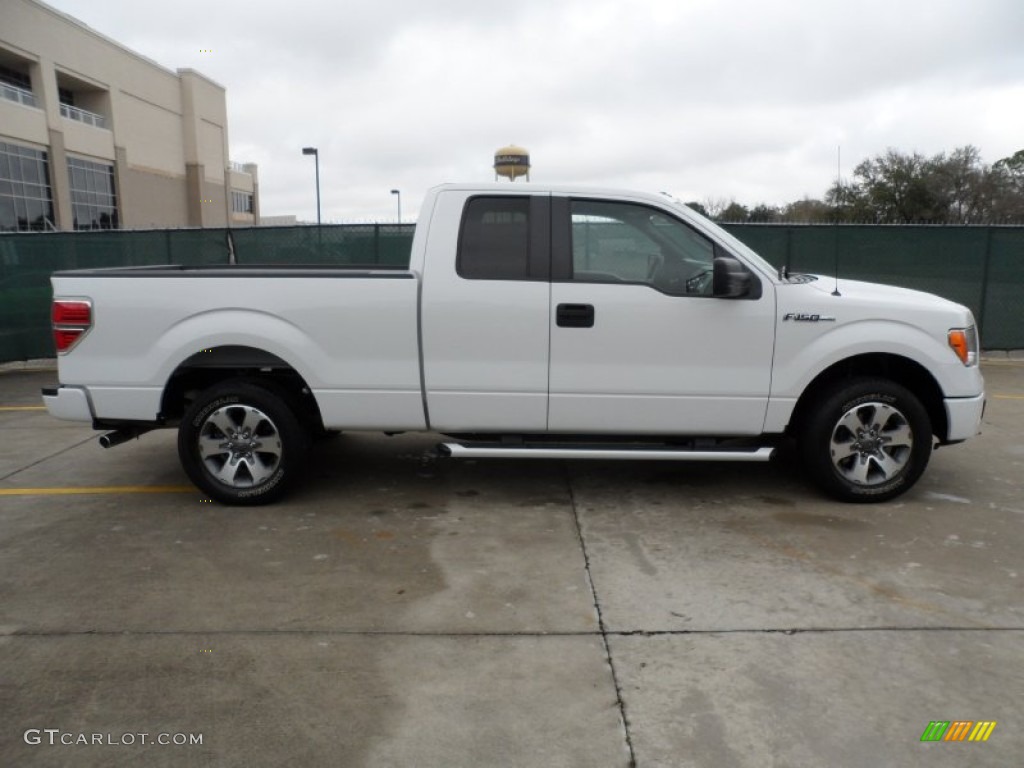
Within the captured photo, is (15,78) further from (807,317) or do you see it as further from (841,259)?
(807,317)

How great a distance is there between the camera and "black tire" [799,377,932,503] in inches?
199

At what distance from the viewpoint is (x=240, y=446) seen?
17.0 feet

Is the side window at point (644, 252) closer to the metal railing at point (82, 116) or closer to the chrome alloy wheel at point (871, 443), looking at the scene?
the chrome alloy wheel at point (871, 443)

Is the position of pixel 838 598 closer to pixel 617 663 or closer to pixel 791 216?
pixel 617 663

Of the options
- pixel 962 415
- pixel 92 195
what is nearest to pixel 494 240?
pixel 962 415

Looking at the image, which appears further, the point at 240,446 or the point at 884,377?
the point at 884,377

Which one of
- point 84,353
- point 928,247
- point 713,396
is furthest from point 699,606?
point 928,247

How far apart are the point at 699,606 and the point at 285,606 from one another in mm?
1981

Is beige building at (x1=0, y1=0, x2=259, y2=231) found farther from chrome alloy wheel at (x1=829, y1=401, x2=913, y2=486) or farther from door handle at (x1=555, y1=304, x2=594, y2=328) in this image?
chrome alloy wheel at (x1=829, y1=401, x2=913, y2=486)

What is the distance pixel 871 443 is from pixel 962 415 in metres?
0.61

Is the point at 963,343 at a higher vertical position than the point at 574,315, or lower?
lower

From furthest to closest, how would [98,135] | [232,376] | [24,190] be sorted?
[98,135]
[24,190]
[232,376]

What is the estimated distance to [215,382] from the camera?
5344mm

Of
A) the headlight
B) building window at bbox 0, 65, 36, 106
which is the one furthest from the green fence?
building window at bbox 0, 65, 36, 106
